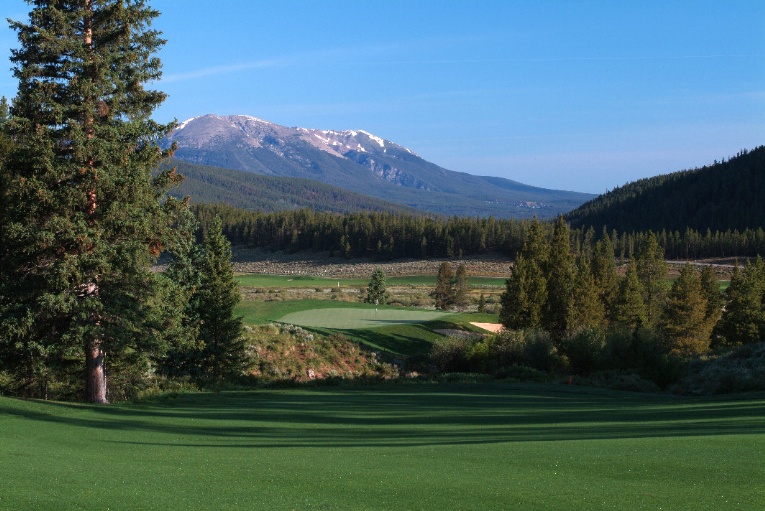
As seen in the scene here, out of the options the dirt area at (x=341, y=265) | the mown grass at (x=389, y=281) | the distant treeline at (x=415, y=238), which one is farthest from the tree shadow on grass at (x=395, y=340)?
the distant treeline at (x=415, y=238)

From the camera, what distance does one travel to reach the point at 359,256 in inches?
6442

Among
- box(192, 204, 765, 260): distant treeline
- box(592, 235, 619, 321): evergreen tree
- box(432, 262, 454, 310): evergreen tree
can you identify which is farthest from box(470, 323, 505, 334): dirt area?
box(192, 204, 765, 260): distant treeline

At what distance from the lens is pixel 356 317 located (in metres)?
55.9

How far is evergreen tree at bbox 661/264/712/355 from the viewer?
57.3 meters

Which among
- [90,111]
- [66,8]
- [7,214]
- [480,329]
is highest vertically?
[66,8]

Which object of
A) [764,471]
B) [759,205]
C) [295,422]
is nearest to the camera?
[764,471]

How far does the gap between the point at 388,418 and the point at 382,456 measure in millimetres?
7180

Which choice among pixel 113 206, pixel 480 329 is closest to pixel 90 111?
pixel 113 206

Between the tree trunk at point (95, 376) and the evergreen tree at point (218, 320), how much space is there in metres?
9.56

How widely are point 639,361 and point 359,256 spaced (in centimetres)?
12577

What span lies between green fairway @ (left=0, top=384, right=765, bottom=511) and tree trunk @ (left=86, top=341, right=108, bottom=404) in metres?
2.34

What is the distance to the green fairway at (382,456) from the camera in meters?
9.18

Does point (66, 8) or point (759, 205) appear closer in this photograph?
point (66, 8)

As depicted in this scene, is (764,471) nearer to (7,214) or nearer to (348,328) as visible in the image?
(7,214)
